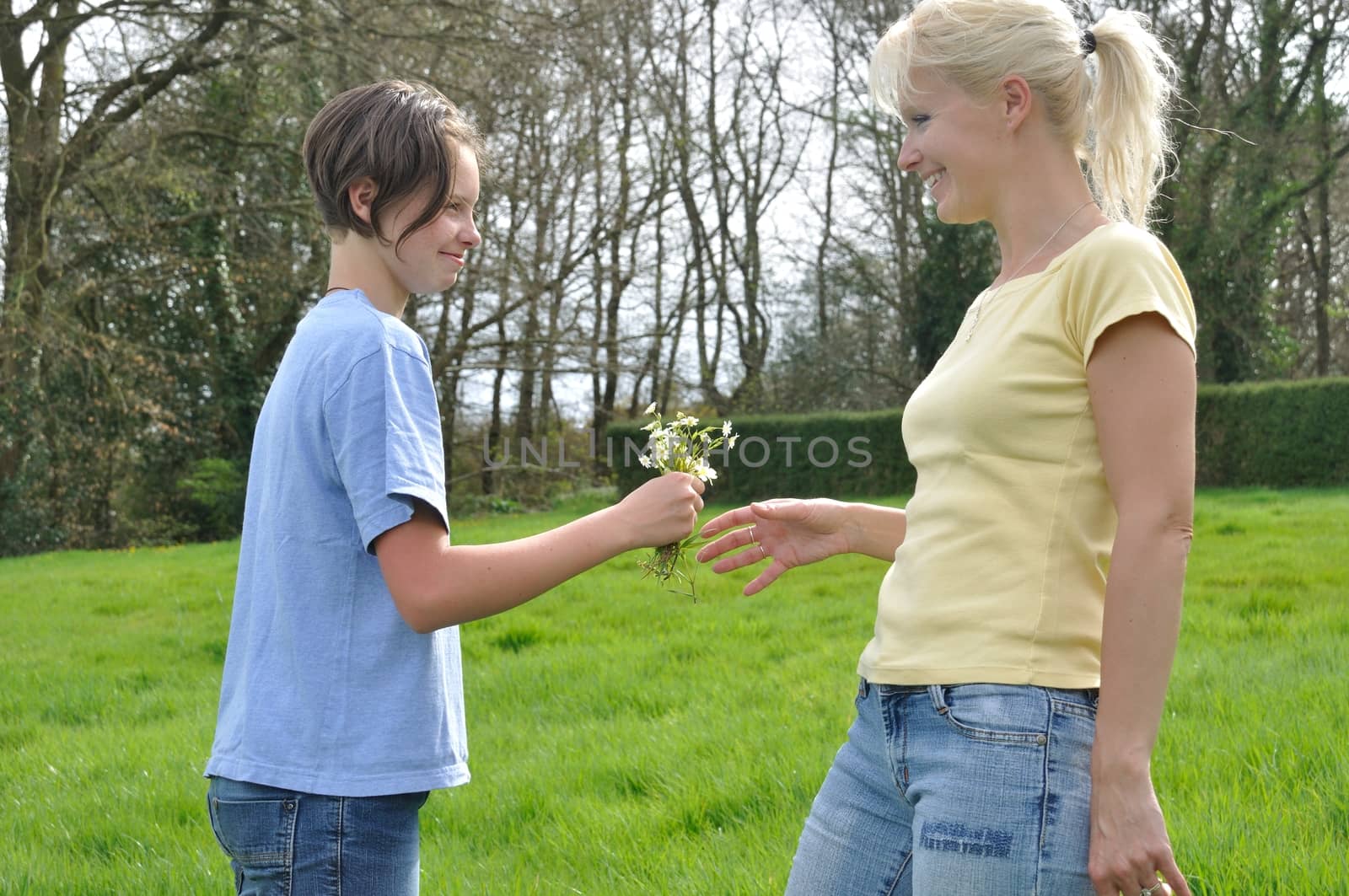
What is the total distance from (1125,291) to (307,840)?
148cm

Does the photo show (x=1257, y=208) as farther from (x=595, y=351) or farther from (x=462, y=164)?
(x=462, y=164)

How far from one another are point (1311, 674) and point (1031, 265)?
12.1 ft

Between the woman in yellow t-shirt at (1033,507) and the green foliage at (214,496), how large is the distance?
18.5 metres

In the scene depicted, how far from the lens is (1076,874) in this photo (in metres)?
1.62

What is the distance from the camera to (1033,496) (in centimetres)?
174

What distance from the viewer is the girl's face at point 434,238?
1974 mm

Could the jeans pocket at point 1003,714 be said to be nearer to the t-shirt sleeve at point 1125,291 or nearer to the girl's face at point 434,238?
the t-shirt sleeve at point 1125,291

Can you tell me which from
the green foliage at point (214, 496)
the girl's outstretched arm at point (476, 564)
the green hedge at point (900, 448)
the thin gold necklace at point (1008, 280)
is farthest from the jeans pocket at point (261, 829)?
the green foliage at point (214, 496)

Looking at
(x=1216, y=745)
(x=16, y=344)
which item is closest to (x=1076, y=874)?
(x=1216, y=745)

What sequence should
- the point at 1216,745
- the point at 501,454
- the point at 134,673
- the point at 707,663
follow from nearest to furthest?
1. the point at 1216,745
2. the point at 707,663
3. the point at 134,673
4. the point at 501,454

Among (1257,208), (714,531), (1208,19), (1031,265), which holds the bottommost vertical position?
(714,531)

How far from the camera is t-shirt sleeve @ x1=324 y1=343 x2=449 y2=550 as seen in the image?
1.77 m

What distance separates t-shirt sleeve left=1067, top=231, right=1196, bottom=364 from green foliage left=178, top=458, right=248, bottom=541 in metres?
18.8

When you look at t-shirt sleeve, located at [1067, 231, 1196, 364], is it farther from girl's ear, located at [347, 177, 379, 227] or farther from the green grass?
the green grass
